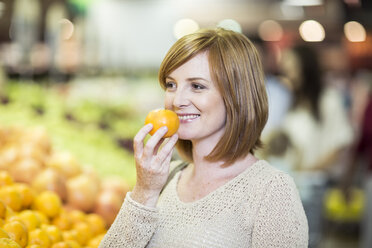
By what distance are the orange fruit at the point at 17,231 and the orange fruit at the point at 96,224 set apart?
0.54 metres

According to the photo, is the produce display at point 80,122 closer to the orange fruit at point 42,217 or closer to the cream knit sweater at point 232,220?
the orange fruit at point 42,217

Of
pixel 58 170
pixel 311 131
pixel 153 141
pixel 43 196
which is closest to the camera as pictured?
pixel 153 141

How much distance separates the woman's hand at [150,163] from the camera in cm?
156

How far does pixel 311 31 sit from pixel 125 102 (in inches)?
219

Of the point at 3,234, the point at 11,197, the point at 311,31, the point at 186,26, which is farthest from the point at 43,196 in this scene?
the point at 311,31

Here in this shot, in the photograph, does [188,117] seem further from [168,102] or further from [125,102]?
[125,102]

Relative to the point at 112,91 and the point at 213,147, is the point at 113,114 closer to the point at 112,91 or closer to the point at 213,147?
the point at 112,91

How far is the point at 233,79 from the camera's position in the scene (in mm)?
1672

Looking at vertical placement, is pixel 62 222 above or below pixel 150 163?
below

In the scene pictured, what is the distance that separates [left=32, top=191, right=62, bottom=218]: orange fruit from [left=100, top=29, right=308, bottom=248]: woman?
410mm

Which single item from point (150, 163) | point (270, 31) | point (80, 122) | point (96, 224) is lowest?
point (96, 224)

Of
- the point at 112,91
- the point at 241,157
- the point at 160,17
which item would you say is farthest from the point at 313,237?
the point at 160,17

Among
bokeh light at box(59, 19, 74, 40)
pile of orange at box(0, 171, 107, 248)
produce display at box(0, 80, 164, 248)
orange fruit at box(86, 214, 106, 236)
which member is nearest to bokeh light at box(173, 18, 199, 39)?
bokeh light at box(59, 19, 74, 40)

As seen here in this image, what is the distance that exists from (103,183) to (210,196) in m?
1.19
